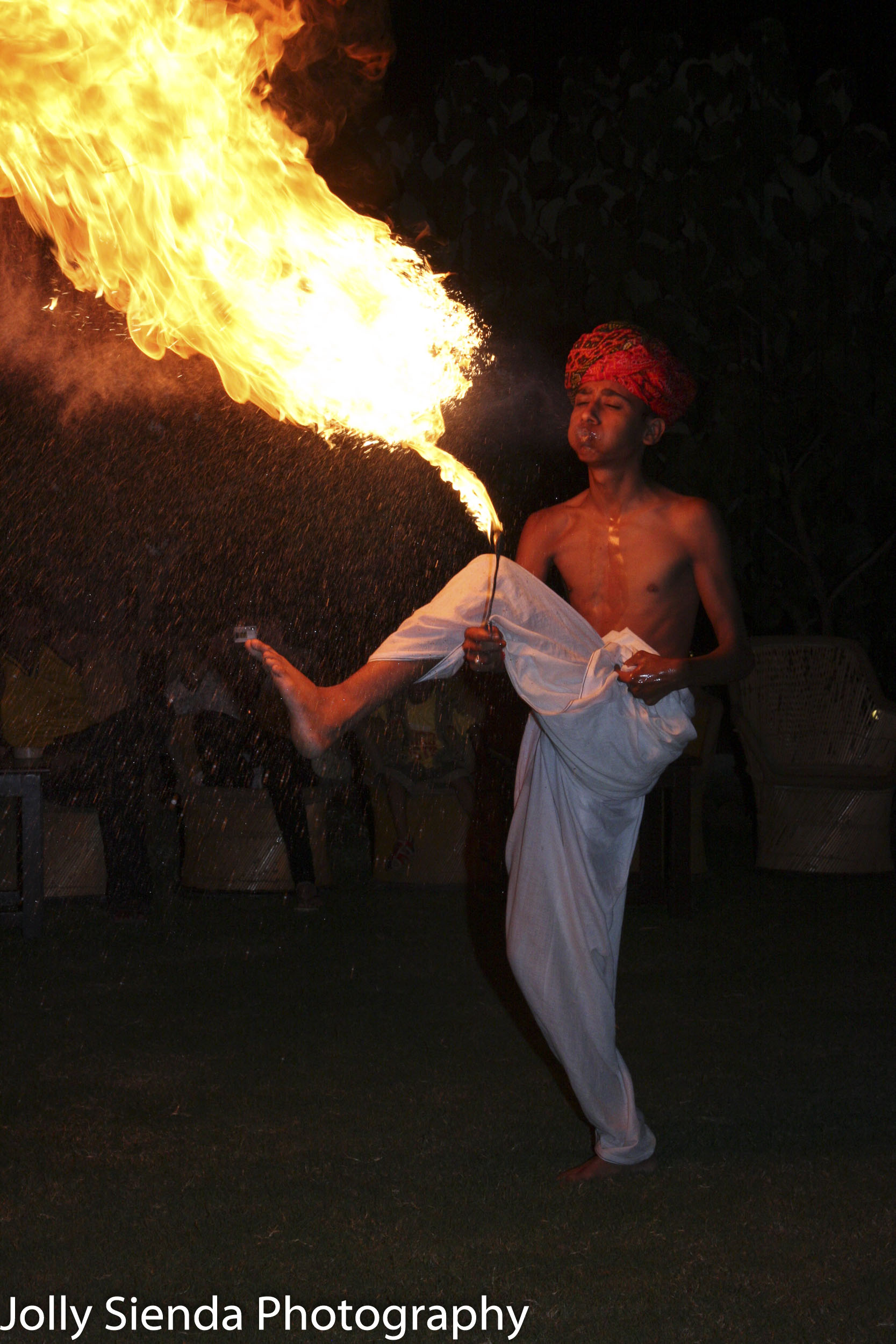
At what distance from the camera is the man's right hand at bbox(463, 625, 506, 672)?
3.50 metres

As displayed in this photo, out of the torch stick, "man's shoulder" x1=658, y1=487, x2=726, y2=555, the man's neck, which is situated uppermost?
the man's neck

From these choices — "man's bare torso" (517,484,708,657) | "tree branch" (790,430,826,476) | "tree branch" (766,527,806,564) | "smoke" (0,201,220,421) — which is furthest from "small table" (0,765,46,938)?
"tree branch" (790,430,826,476)

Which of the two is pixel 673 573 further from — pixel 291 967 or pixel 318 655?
pixel 318 655

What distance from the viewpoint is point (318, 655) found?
1011cm

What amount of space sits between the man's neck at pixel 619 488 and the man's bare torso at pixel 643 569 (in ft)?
0.05

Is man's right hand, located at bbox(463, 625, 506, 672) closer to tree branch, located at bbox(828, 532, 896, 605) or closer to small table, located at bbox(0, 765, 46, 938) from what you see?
small table, located at bbox(0, 765, 46, 938)

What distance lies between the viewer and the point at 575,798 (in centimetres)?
367

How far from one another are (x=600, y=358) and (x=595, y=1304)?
2478mm

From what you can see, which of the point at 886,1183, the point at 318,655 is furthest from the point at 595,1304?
the point at 318,655

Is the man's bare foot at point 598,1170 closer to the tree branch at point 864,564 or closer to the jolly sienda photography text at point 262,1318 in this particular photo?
the jolly sienda photography text at point 262,1318

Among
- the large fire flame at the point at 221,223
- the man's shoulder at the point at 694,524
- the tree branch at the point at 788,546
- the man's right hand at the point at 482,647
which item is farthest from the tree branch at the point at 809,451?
the man's right hand at the point at 482,647

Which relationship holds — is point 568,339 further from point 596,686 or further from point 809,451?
point 596,686

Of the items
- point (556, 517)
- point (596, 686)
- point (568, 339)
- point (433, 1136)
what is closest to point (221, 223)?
point (556, 517)

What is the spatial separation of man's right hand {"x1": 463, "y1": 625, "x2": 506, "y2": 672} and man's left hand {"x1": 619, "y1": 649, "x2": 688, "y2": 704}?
33cm
